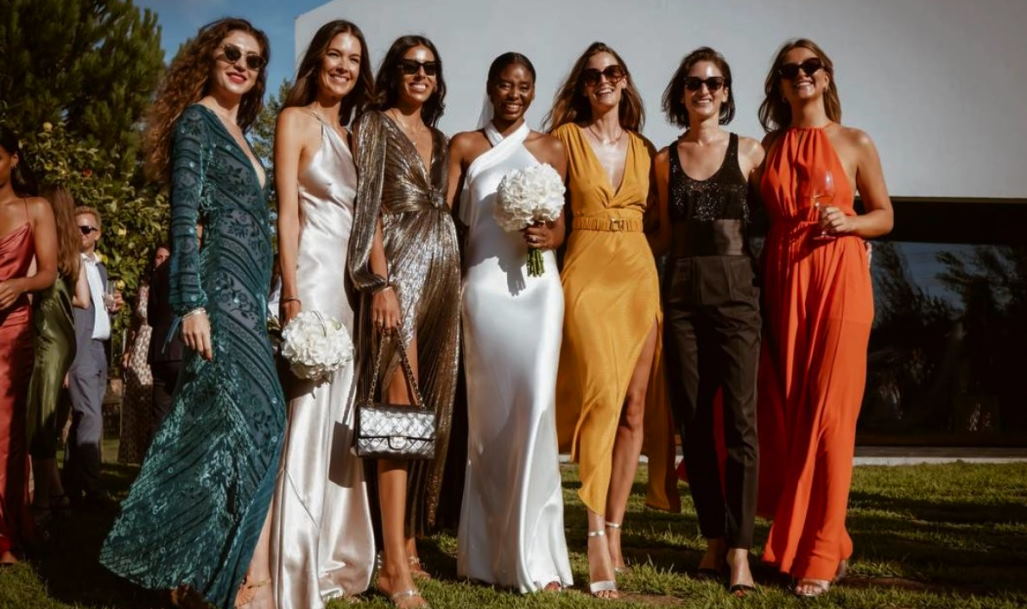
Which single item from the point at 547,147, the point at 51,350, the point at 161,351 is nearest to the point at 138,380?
the point at 161,351

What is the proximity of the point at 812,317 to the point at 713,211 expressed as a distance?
75 centimetres

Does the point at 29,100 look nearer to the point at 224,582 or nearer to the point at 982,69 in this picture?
the point at 982,69

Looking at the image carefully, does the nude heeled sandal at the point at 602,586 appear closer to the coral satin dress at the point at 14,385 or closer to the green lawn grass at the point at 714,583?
the green lawn grass at the point at 714,583

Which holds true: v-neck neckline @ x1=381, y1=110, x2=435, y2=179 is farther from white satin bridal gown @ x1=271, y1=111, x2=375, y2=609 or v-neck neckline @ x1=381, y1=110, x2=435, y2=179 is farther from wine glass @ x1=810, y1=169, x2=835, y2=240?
wine glass @ x1=810, y1=169, x2=835, y2=240

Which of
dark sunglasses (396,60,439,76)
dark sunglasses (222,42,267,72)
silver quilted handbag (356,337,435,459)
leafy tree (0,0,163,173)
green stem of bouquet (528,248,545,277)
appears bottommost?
silver quilted handbag (356,337,435,459)

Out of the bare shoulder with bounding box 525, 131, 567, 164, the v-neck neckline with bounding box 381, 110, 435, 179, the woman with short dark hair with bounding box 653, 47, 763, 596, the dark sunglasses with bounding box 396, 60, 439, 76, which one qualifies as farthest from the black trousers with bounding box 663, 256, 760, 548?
the dark sunglasses with bounding box 396, 60, 439, 76

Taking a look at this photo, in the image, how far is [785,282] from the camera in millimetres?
5316

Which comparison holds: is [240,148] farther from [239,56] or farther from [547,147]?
[547,147]

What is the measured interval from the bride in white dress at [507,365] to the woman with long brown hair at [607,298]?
146mm

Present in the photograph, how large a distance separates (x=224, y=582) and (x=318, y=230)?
5.37 ft

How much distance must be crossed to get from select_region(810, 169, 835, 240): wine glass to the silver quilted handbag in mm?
2256

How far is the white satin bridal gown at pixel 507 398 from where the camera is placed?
4.98 metres

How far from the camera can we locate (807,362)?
5.26 m

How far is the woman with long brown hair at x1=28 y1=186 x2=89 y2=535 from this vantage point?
6.24 meters
